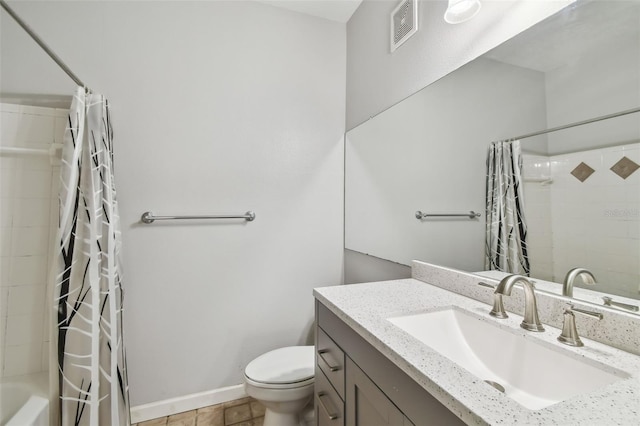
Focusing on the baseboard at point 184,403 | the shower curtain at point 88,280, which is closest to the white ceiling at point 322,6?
the shower curtain at point 88,280

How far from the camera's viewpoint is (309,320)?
1771 millimetres

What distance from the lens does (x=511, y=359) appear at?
2.28ft

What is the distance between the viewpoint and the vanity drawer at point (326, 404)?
2.85ft

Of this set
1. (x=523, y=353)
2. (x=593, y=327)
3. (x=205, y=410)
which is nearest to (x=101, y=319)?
(x=205, y=410)

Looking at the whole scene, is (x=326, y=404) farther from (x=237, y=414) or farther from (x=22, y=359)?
(x=22, y=359)

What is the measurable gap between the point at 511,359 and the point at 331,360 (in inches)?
21.2

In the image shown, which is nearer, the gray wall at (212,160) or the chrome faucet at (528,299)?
the chrome faucet at (528,299)

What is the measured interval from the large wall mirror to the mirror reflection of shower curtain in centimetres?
3

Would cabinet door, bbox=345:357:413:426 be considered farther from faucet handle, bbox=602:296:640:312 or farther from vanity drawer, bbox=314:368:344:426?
faucet handle, bbox=602:296:640:312

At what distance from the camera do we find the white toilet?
1.18 meters

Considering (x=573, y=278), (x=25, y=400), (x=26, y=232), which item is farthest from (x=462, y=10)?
(x=25, y=400)

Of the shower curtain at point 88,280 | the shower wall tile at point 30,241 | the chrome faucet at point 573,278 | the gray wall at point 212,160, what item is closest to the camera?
the chrome faucet at point 573,278

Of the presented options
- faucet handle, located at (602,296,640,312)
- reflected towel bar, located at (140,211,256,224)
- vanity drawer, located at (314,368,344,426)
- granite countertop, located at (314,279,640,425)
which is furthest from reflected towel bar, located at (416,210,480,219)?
reflected towel bar, located at (140,211,256,224)

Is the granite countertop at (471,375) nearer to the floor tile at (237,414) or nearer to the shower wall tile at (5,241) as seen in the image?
the floor tile at (237,414)
